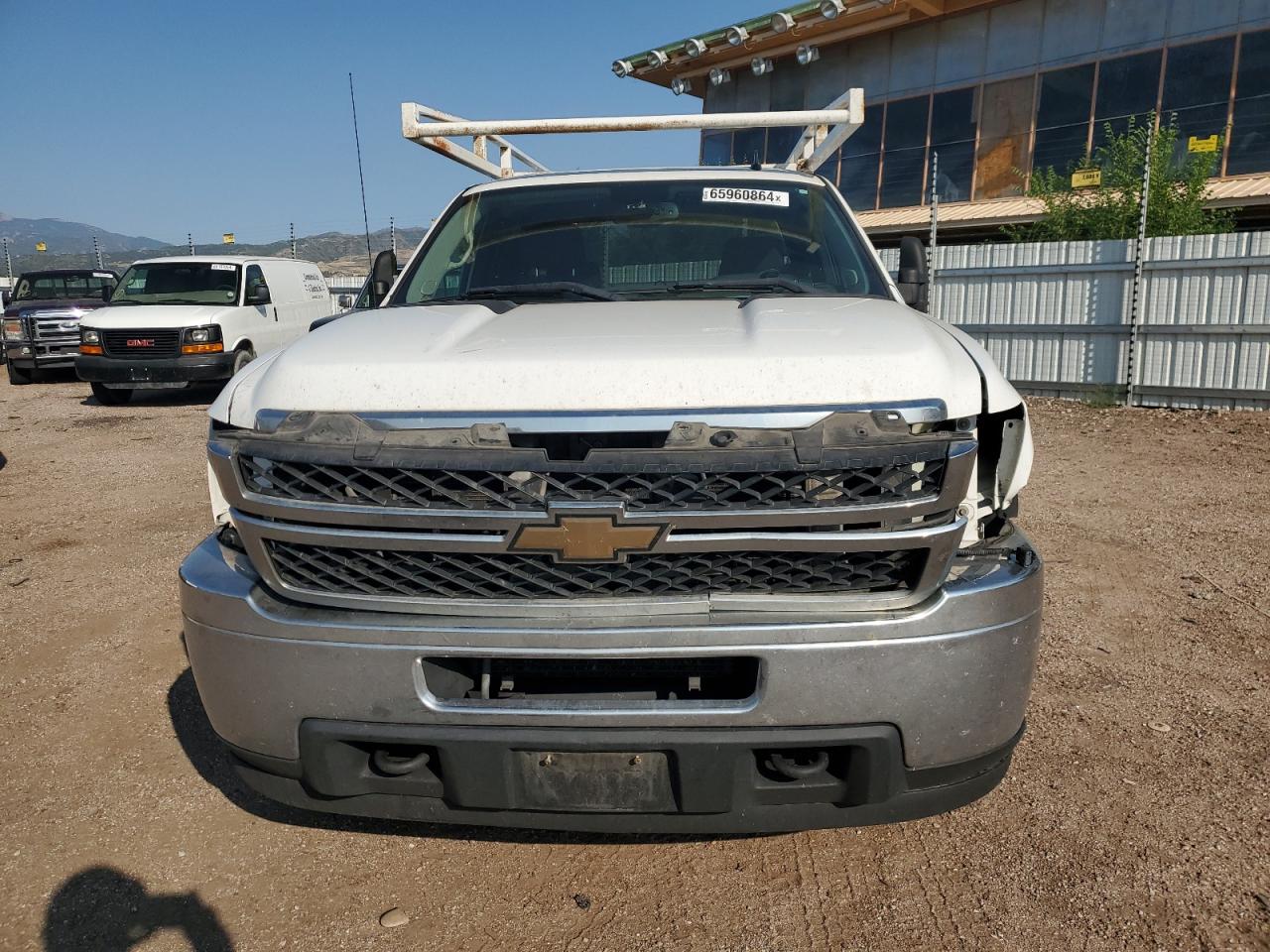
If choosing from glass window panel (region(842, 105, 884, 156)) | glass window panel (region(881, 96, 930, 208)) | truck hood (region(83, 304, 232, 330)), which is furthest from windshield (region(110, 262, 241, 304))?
glass window panel (region(881, 96, 930, 208))

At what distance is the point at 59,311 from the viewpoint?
51.8 feet

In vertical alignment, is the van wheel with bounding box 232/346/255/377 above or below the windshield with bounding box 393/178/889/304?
below

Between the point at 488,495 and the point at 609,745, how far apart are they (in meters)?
0.61

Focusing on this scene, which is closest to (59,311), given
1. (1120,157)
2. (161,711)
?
(161,711)

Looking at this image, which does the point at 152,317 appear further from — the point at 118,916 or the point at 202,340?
the point at 118,916

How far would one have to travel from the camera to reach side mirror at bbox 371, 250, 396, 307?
13.6 feet

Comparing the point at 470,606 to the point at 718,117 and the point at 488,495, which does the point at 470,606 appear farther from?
the point at 718,117

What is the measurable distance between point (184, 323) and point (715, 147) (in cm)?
1562

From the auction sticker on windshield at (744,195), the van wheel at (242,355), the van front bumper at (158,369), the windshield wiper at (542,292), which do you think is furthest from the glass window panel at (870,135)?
the windshield wiper at (542,292)

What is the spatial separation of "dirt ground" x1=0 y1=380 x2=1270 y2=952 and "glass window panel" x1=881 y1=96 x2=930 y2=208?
1899cm

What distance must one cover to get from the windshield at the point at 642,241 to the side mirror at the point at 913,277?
306mm

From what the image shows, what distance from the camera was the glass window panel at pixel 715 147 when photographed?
24.0 m

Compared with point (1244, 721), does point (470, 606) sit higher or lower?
higher

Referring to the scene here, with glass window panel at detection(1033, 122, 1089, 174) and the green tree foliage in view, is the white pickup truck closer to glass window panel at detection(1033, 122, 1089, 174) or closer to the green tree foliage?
the green tree foliage
